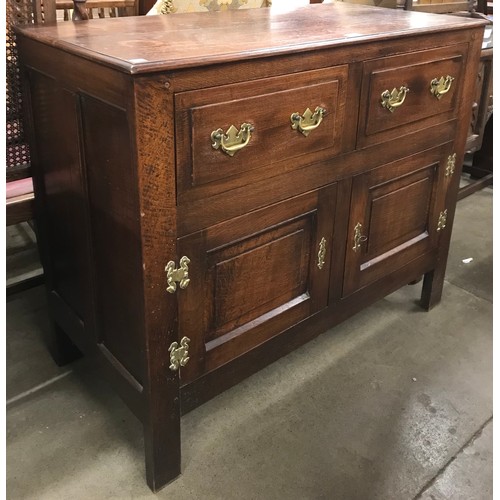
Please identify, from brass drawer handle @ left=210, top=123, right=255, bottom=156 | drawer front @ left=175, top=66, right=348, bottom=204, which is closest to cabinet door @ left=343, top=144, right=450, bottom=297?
drawer front @ left=175, top=66, right=348, bottom=204

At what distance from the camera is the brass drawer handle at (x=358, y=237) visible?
4.61 ft

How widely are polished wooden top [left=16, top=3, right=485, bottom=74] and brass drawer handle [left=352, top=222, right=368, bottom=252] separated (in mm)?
434

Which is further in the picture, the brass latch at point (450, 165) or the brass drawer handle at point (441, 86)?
the brass latch at point (450, 165)

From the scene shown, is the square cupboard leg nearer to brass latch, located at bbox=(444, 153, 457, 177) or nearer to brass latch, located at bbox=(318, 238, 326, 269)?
brass latch, located at bbox=(318, 238, 326, 269)

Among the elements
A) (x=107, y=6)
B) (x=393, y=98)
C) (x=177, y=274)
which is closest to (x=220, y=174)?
(x=177, y=274)

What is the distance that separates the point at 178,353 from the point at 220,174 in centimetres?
35

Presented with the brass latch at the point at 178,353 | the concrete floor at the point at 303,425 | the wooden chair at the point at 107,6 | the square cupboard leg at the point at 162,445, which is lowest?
the concrete floor at the point at 303,425

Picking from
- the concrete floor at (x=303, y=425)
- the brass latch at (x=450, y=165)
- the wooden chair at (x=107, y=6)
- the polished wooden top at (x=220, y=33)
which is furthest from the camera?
the wooden chair at (x=107, y=6)

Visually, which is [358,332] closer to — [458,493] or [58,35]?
[458,493]

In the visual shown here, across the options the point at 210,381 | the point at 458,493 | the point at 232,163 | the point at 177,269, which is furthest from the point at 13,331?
the point at 458,493

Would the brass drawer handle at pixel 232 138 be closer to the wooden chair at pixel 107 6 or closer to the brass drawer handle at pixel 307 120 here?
the brass drawer handle at pixel 307 120

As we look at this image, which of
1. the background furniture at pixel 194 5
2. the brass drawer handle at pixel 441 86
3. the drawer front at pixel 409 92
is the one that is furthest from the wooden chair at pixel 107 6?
the brass drawer handle at pixel 441 86

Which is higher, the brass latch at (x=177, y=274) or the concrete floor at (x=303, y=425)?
the brass latch at (x=177, y=274)

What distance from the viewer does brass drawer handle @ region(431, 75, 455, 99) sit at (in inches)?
55.1
